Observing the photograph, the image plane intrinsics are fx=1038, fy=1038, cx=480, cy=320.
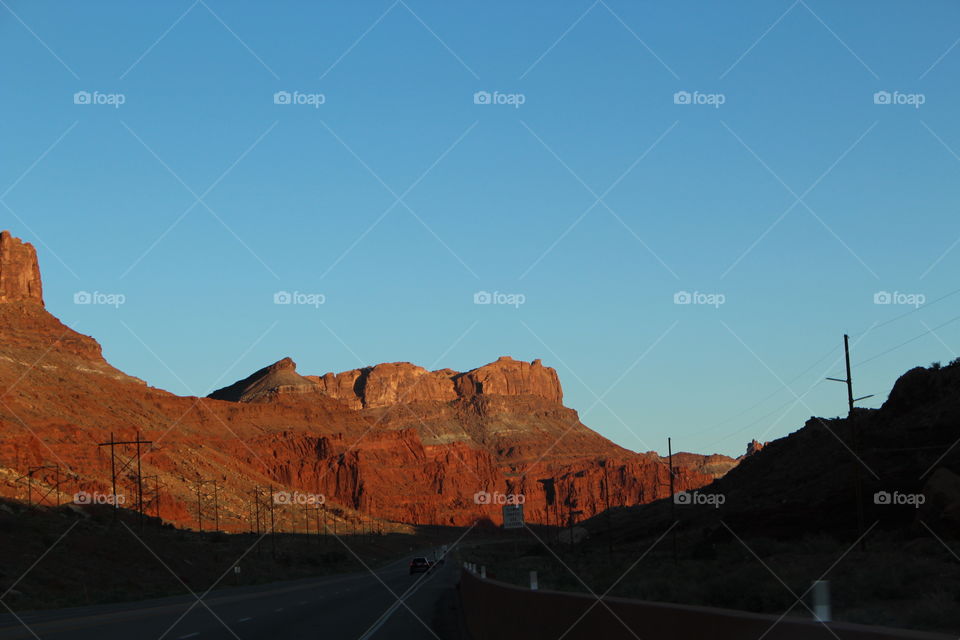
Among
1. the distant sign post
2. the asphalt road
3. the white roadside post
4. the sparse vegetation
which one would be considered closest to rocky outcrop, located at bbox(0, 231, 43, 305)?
the distant sign post

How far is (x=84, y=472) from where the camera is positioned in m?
98.9

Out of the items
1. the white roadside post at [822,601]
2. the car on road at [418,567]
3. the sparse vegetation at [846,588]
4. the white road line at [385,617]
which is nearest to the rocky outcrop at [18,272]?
the car on road at [418,567]

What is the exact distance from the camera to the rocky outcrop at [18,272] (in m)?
153

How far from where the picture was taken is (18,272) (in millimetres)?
155750

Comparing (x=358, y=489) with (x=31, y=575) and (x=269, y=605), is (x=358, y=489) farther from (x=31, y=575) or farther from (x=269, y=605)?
(x=269, y=605)

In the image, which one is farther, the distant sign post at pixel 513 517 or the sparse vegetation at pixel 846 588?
the distant sign post at pixel 513 517

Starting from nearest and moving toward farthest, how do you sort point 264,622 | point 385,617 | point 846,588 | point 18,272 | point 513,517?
1. point 846,588
2. point 264,622
3. point 385,617
4. point 513,517
5. point 18,272

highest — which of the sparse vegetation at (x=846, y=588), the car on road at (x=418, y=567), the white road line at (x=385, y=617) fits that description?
the sparse vegetation at (x=846, y=588)

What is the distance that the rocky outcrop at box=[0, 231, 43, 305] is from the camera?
503 feet

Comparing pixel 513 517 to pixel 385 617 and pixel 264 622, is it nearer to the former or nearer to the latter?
pixel 385 617

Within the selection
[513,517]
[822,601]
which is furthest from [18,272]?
[822,601]

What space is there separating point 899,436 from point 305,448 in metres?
142

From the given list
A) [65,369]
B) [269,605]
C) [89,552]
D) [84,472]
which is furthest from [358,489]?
[269,605]

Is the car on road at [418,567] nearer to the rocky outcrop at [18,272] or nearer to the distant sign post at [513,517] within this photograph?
the distant sign post at [513,517]
